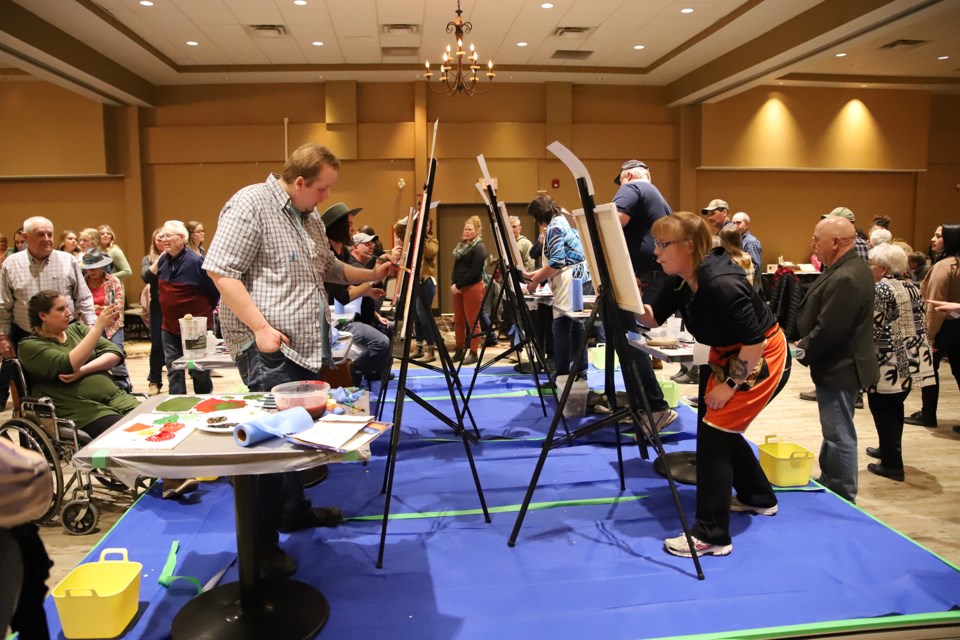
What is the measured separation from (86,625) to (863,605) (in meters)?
2.53

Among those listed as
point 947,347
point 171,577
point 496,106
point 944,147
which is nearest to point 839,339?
point 947,347

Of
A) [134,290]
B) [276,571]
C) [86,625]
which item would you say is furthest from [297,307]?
[134,290]

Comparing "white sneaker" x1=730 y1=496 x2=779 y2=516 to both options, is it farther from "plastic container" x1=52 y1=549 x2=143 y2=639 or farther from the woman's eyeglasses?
"plastic container" x1=52 y1=549 x2=143 y2=639

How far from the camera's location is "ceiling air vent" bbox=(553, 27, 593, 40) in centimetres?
860

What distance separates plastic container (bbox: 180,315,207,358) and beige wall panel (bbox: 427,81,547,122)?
7723mm

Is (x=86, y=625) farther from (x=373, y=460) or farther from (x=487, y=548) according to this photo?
(x=373, y=460)

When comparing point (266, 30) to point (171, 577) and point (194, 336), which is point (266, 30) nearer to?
point (194, 336)

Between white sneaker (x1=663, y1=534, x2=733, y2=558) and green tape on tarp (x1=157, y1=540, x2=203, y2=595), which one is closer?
green tape on tarp (x1=157, y1=540, x2=203, y2=595)

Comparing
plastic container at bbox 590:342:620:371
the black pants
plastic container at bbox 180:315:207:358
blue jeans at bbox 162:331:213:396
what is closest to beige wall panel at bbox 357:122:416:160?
plastic container at bbox 590:342:620:371

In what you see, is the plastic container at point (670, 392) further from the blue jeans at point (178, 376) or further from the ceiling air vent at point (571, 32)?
the ceiling air vent at point (571, 32)

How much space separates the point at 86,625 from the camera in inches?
84.0

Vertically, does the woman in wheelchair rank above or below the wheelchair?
above

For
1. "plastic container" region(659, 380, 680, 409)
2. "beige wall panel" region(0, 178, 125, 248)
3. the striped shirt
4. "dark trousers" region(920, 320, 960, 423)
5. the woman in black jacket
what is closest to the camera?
the striped shirt

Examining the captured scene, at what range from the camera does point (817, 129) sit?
11.1 metres
